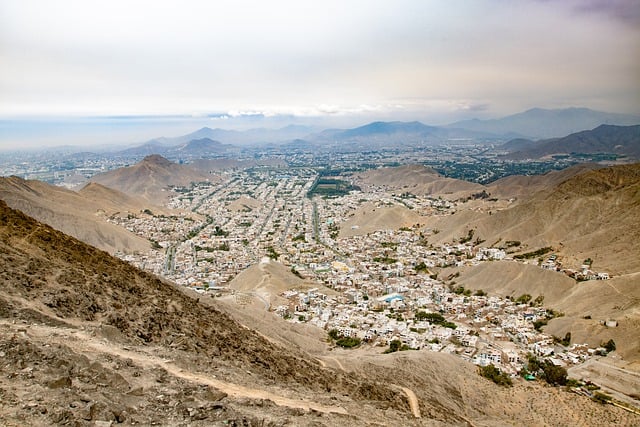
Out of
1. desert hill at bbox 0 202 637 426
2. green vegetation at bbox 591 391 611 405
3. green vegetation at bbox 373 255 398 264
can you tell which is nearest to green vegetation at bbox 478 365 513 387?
desert hill at bbox 0 202 637 426

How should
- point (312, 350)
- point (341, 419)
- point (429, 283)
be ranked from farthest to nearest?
point (429, 283) → point (312, 350) → point (341, 419)

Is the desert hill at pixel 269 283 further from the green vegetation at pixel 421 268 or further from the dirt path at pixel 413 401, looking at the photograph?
the dirt path at pixel 413 401

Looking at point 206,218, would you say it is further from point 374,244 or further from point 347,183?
point 347,183

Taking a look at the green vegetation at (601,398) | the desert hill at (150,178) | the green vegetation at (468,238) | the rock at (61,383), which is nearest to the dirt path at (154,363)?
the rock at (61,383)

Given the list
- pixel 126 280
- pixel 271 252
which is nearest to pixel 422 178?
pixel 271 252

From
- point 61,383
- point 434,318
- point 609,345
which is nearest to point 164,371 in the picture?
point 61,383

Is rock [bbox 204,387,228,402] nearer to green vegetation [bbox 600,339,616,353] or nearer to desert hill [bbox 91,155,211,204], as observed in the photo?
green vegetation [bbox 600,339,616,353]
